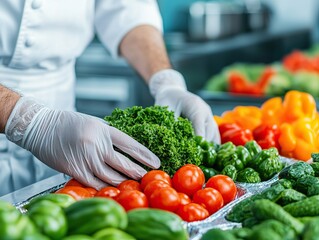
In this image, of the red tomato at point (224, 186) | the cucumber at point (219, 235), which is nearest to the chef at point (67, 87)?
the red tomato at point (224, 186)

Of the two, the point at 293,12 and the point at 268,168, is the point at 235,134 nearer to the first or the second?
the point at 268,168

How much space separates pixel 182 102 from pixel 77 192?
2.95ft

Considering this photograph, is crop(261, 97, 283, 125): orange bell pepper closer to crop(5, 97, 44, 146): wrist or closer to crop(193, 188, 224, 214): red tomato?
crop(193, 188, 224, 214): red tomato

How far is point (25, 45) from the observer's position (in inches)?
102

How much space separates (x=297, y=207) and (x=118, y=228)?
568 millimetres

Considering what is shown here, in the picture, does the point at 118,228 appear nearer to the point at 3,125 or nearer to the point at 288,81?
the point at 3,125

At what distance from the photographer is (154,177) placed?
1.93 m

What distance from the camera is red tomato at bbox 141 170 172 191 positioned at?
1.94 metres

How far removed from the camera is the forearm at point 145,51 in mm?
2971

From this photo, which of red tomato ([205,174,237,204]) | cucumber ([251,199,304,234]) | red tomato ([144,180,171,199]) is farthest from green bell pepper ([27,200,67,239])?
red tomato ([205,174,237,204])

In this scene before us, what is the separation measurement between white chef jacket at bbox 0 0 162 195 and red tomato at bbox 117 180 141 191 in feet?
2.65

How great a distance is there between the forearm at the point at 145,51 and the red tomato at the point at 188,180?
1.04 meters

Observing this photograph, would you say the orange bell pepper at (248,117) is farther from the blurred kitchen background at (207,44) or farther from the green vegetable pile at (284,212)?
the blurred kitchen background at (207,44)

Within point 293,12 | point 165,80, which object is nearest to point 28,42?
point 165,80
